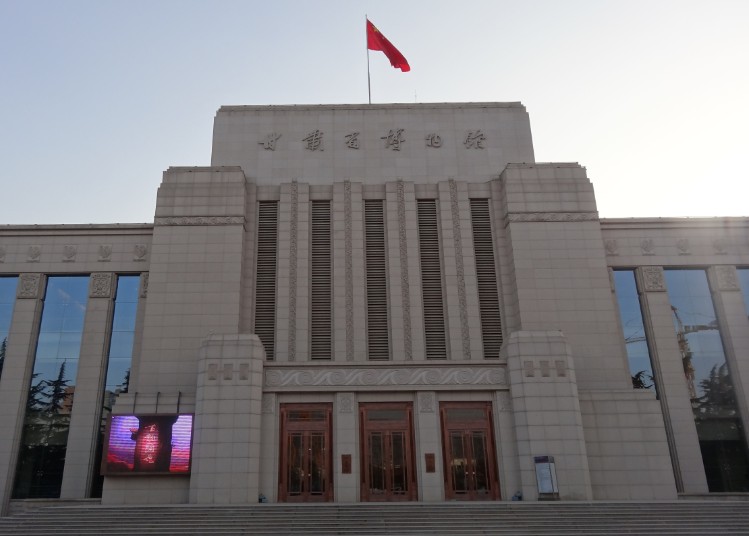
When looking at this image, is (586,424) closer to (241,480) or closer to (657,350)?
(657,350)

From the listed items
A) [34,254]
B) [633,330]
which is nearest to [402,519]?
[633,330]

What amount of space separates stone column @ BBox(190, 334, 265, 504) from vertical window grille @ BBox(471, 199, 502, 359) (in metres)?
9.66

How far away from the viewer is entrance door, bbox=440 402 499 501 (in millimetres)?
22469

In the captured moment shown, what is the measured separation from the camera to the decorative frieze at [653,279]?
1120 inches

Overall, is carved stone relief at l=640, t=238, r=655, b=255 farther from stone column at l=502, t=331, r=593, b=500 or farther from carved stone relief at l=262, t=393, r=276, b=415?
carved stone relief at l=262, t=393, r=276, b=415

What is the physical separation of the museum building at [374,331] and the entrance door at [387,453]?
0.25ft

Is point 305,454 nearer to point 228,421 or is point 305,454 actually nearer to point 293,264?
point 228,421

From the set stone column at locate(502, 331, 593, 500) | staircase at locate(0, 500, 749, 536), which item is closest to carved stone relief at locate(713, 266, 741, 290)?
stone column at locate(502, 331, 593, 500)

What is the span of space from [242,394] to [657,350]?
59.0ft

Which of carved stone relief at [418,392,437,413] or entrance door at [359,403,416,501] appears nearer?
entrance door at [359,403,416,501]

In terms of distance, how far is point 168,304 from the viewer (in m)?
26.3

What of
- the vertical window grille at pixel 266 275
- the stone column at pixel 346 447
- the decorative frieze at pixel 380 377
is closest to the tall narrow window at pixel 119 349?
the vertical window grille at pixel 266 275

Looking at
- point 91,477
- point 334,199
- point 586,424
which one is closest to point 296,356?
point 334,199

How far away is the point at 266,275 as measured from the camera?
90.5ft
